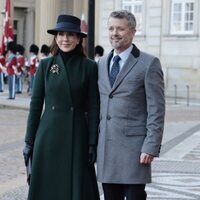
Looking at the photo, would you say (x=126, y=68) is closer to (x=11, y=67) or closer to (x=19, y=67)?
(x=11, y=67)

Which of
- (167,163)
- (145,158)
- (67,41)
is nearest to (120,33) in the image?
(67,41)

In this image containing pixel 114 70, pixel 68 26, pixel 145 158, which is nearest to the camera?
pixel 145 158

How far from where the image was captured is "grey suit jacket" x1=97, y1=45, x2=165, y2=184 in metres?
4.09

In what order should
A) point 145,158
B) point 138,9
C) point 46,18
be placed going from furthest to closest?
point 46,18
point 138,9
point 145,158

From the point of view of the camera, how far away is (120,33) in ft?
13.5

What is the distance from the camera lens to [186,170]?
825 centimetres

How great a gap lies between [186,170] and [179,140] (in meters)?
3.06

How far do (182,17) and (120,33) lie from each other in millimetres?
18579

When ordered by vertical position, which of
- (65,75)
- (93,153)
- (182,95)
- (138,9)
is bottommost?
(182,95)

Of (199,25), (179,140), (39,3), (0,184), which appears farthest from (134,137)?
(39,3)

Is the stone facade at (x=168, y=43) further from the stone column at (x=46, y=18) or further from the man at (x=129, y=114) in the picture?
the man at (x=129, y=114)

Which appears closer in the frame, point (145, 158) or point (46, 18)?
point (145, 158)

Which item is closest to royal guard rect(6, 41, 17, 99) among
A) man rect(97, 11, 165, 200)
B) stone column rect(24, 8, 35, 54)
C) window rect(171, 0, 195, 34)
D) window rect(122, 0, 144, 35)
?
window rect(122, 0, 144, 35)

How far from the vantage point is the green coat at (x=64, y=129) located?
14.1 feet
